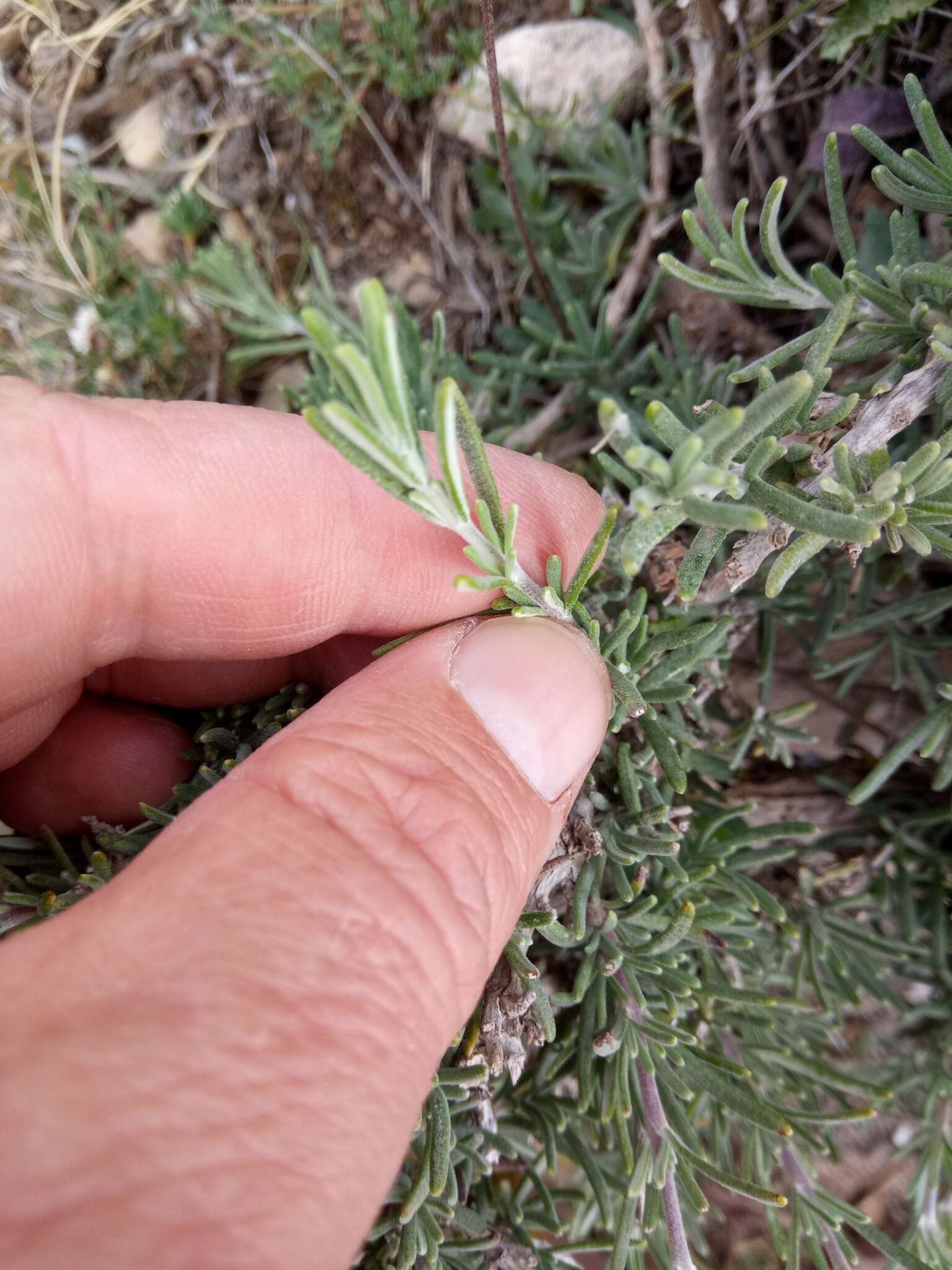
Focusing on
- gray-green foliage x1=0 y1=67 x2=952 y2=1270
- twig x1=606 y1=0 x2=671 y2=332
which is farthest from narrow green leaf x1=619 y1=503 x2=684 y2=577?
twig x1=606 y1=0 x2=671 y2=332

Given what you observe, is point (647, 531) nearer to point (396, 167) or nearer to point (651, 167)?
point (651, 167)

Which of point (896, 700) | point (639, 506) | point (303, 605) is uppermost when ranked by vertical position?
point (639, 506)

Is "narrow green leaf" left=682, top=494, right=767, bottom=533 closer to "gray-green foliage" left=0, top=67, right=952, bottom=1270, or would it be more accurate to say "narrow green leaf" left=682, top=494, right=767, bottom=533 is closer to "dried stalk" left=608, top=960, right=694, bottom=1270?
"gray-green foliage" left=0, top=67, right=952, bottom=1270

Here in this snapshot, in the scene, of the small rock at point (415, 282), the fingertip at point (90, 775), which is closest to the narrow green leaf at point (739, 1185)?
the fingertip at point (90, 775)

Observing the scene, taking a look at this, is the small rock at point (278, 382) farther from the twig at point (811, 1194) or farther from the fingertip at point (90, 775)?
the twig at point (811, 1194)

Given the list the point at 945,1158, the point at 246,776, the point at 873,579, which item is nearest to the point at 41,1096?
the point at 246,776

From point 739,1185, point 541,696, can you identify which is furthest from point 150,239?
point 739,1185

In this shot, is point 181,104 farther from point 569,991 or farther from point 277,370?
point 569,991
